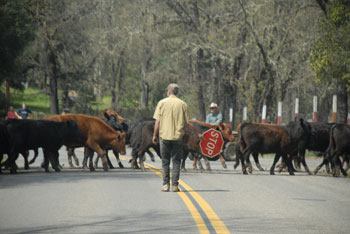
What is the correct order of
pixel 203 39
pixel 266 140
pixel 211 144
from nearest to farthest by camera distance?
1. pixel 211 144
2. pixel 266 140
3. pixel 203 39

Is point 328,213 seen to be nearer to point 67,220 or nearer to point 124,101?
point 67,220

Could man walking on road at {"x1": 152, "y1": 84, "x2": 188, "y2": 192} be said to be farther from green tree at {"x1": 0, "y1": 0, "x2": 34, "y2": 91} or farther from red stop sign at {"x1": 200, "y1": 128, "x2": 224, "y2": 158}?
green tree at {"x1": 0, "y1": 0, "x2": 34, "y2": 91}

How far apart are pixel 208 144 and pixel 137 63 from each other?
51.2m

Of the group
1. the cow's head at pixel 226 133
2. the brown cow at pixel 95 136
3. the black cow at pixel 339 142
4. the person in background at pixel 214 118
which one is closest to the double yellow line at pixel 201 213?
the brown cow at pixel 95 136

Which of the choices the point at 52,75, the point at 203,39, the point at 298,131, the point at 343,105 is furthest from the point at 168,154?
the point at 52,75

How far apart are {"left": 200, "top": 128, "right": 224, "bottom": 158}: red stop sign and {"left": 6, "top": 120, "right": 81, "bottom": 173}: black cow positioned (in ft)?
12.8

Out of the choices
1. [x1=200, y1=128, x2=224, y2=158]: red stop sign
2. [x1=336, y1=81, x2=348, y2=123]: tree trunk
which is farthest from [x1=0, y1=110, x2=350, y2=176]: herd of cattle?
[x1=336, y1=81, x2=348, y2=123]: tree trunk

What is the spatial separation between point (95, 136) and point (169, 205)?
8.36 meters

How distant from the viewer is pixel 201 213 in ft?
34.0

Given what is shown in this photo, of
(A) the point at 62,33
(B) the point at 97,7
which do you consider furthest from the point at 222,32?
(A) the point at 62,33

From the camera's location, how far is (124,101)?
250ft

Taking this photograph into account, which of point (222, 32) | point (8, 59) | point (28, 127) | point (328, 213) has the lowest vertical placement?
point (328, 213)

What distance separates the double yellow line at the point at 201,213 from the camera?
910 cm

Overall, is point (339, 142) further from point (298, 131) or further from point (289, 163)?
point (289, 163)
